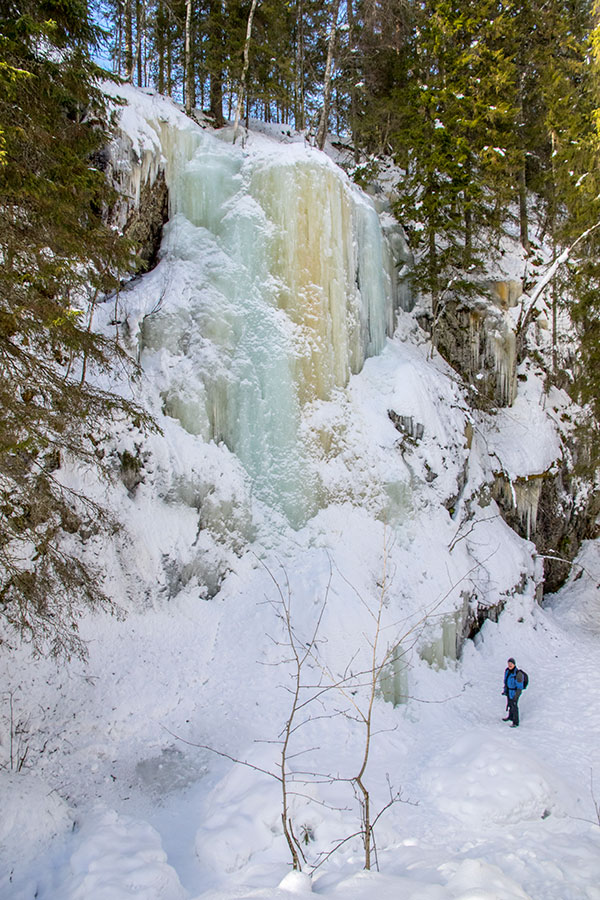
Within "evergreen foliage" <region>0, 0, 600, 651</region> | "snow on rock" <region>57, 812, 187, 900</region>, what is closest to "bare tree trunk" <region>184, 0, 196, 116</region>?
"evergreen foliage" <region>0, 0, 600, 651</region>

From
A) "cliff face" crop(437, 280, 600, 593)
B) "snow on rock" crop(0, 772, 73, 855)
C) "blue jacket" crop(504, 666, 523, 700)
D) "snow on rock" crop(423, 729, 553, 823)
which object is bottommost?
"snow on rock" crop(423, 729, 553, 823)

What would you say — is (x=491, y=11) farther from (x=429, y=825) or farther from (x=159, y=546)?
(x=429, y=825)

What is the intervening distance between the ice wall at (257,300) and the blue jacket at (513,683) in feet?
15.4

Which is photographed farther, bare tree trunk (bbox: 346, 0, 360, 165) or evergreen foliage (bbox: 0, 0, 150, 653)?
bare tree trunk (bbox: 346, 0, 360, 165)

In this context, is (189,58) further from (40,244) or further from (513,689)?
(513,689)

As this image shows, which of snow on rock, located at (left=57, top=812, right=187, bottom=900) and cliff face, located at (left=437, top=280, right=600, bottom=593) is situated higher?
cliff face, located at (left=437, top=280, right=600, bottom=593)

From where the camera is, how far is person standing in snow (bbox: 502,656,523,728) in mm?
8070

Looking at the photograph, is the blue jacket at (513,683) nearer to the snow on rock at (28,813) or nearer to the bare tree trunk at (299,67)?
the snow on rock at (28,813)

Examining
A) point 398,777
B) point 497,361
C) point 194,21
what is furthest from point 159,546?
point 194,21

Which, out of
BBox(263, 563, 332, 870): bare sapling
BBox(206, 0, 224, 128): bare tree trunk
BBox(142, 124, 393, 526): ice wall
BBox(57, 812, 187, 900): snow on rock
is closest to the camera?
BBox(263, 563, 332, 870): bare sapling

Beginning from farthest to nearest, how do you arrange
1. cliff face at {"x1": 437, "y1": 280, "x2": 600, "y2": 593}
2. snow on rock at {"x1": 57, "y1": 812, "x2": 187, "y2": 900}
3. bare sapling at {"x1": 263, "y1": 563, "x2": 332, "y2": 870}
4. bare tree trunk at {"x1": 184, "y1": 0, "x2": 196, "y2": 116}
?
cliff face at {"x1": 437, "y1": 280, "x2": 600, "y2": 593} < bare tree trunk at {"x1": 184, "y1": 0, "x2": 196, "y2": 116} < snow on rock at {"x1": 57, "y1": 812, "x2": 187, "y2": 900} < bare sapling at {"x1": 263, "y1": 563, "x2": 332, "y2": 870}

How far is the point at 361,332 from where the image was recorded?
12.3 metres

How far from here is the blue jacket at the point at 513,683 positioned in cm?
806

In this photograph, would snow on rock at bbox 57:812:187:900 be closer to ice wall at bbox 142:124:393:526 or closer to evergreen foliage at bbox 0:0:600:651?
evergreen foliage at bbox 0:0:600:651
